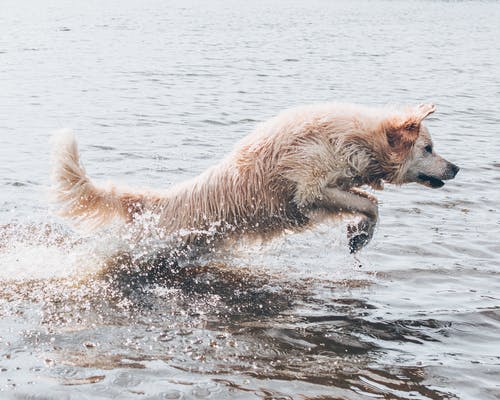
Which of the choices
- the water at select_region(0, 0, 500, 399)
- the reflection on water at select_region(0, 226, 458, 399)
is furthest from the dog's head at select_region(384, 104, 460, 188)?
the reflection on water at select_region(0, 226, 458, 399)

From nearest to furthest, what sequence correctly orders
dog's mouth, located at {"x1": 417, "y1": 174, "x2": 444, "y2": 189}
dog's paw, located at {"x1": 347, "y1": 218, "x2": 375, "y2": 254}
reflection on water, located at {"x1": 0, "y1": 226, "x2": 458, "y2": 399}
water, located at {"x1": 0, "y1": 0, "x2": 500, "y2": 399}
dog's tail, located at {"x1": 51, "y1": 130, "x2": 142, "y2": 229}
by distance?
reflection on water, located at {"x1": 0, "y1": 226, "x2": 458, "y2": 399} → water, located at {"x1": 0, "y1": 0, "x2": 500, "y2": 399} → dog's tail, located at {"x1": 51, "y1": 130, "x2": 142, "y2": 229} → dog's paw, located at {"x1": 347, "y1": 218, "x2": 375, "y2": 254} → dog's mouth, located at {"x1": 417, "y1": 174, "x2": 444, "y2": 189}

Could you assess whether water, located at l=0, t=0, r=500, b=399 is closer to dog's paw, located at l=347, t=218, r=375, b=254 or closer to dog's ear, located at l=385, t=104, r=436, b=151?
dog's paw, located at l=347, t=218, r=375, b=254

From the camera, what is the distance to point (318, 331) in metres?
5.99

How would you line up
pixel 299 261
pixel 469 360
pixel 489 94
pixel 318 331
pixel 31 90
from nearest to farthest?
pixel 469 360 → pixel 318 331 → pixel 299 261 → pixel 31 90 → pixel 489 94

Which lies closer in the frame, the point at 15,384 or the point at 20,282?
the point at 15,384

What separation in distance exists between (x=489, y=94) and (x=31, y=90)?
1098 centimetres

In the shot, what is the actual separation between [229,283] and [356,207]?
4.70 feet

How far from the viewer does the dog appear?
668cm

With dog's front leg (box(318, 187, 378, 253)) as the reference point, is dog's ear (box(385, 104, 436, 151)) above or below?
above

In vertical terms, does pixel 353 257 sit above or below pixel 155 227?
below

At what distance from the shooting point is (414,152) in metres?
7.09

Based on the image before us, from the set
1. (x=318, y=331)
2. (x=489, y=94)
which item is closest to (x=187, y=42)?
(x=489, y=94)

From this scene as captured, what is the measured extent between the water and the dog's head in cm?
102

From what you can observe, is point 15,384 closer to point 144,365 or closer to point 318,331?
point 144,365
